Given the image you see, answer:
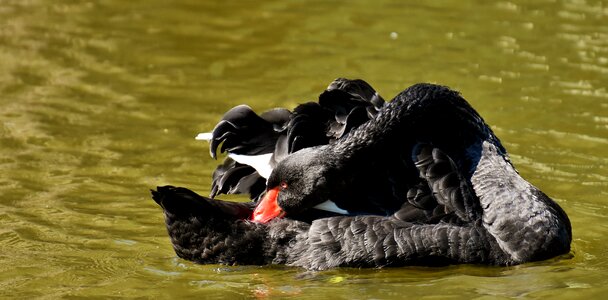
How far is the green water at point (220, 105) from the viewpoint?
6156 millimetres

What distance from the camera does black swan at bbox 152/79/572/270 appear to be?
632 centimetres

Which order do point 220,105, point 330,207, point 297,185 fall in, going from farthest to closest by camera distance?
point 220,105
point 330,207
point 297,185

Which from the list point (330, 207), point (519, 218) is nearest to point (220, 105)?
point (330, 207)

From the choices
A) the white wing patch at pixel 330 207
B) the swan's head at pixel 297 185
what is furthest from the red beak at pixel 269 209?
the white wing patch at pixel 330 207

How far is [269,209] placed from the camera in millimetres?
6445

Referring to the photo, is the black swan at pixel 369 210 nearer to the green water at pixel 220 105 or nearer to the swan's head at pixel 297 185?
the swan's head at pixel 297 185

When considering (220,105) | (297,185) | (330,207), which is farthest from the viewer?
(220,105)

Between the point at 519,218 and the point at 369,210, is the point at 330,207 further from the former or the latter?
the point at 519,218

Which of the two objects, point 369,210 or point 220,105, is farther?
point 220,105

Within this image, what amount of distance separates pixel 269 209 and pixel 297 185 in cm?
20

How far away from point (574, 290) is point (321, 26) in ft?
20.6

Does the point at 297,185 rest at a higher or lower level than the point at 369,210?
higher

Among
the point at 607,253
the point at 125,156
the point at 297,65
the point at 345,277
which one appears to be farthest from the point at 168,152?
the point at 607,253

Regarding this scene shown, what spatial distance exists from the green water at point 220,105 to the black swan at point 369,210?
12cm
